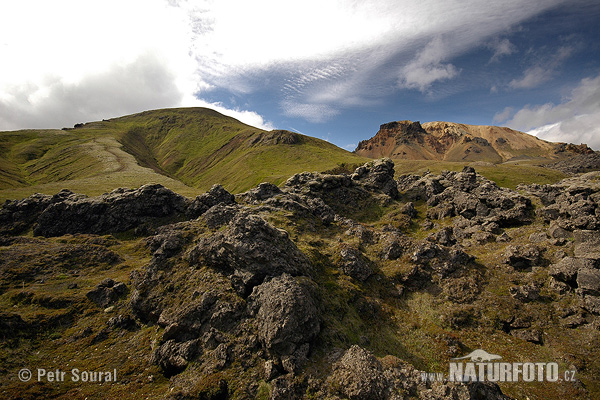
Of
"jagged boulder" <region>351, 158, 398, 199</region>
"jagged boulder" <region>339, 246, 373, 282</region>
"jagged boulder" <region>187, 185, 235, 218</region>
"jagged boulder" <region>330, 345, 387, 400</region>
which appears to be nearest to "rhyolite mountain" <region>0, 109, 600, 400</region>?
"jagged boulder" <region>330, 345, 387, 400</region>

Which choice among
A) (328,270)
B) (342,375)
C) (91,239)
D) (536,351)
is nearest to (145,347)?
(342,375)

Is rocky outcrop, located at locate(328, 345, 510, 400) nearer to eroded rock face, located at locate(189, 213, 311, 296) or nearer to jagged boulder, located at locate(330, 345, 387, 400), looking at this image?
jagged boulder, located at locate(330, 345, 387, 400)

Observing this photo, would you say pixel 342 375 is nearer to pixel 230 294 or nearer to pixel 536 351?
pixel 230 294

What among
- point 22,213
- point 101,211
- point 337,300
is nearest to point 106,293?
point 337,300

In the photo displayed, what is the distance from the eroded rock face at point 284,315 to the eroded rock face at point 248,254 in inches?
70.2

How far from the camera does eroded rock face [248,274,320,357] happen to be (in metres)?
18.3

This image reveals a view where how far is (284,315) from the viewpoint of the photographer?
19.1 metres

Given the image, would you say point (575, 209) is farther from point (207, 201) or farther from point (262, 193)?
point (207, 201)

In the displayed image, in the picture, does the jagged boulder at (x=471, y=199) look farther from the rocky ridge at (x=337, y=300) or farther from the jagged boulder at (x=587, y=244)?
the jagged boulder at (x=587, y=244)

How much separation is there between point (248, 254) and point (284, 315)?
23.5 feet

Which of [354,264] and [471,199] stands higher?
[471,199]

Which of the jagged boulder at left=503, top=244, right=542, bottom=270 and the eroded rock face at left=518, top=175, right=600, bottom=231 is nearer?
the jagged boulder at left=503, top=244, right=542, bottom=270

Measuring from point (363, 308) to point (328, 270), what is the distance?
20.5 feet

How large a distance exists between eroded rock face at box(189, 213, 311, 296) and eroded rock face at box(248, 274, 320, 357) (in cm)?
178
